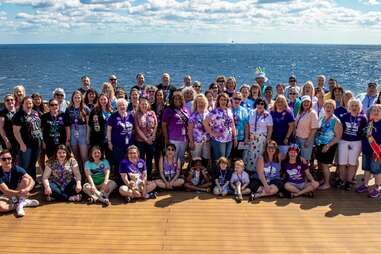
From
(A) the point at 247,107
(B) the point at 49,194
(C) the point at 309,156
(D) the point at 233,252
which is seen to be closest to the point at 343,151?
(C) the point at 309,156

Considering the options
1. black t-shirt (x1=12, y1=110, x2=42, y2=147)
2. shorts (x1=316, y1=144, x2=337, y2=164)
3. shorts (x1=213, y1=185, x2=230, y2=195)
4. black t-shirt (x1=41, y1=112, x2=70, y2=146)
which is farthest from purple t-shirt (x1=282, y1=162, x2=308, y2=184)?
black t-shirt (x1=12, y1=110, x2=42, y2=147)

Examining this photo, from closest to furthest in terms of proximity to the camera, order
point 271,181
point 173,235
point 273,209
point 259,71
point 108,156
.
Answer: point 173,235 < point 273,209 < point 271,181 < point 108,156 < point 259,71

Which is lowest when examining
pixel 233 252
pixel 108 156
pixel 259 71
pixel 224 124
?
pixel 233 252

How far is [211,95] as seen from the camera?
24.8ft

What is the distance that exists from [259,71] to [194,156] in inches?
124

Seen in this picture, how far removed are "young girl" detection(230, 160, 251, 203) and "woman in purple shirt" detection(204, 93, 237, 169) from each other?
45cm

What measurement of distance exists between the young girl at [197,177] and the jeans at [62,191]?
6.42ft

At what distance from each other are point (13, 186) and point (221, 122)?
3590 millimetres

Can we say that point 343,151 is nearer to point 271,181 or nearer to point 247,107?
point 271,181

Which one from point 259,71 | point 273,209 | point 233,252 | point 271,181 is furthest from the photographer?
point 259,71

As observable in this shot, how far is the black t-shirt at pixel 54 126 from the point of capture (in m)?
6.62

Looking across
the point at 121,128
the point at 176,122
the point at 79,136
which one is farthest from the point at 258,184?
the point at 79,136

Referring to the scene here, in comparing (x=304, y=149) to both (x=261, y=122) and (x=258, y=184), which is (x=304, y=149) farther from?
(x=258, y=184)

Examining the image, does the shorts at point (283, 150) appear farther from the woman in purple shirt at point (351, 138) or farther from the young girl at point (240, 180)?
the woman in purple shirt at point (351, 138)
